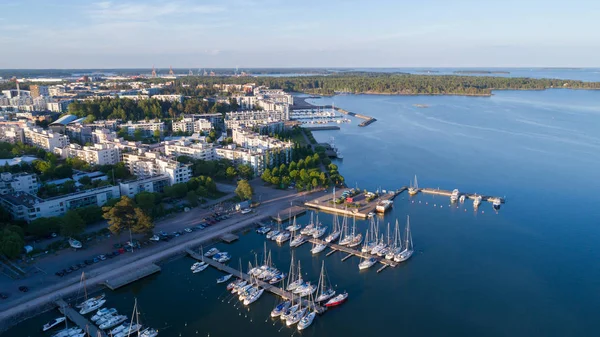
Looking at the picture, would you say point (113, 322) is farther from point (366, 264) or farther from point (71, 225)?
point (366, 264)

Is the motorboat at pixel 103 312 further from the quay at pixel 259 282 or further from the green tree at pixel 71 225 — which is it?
the green tree at pixel 71 225

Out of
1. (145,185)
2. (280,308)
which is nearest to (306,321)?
(280,308)

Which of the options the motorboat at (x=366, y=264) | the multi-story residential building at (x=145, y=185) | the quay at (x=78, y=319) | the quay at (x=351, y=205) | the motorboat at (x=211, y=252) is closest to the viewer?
the quay at (x=78, y=319)

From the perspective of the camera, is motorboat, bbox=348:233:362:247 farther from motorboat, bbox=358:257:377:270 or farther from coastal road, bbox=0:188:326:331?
coastal road, bbox=0:188:326:331

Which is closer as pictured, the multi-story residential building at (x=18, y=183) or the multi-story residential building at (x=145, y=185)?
the multi-story residential building at (x=18, y=183)

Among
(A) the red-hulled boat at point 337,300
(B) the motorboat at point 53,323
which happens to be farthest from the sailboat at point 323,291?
(B) the motorboat at point 53,323

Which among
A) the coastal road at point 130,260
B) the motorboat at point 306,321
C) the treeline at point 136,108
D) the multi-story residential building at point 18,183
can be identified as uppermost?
the treeline at point 136,108

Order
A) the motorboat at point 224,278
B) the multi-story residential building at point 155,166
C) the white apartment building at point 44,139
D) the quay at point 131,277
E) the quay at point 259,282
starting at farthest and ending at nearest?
1. the white apartment building at point 44,139
2. the multi-story residential building at point 155,166
3. the motorboat at point 224,278
4. the quay at point 131,277
5. the quay at point 259,282

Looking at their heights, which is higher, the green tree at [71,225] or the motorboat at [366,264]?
the green tree at [71,225]
